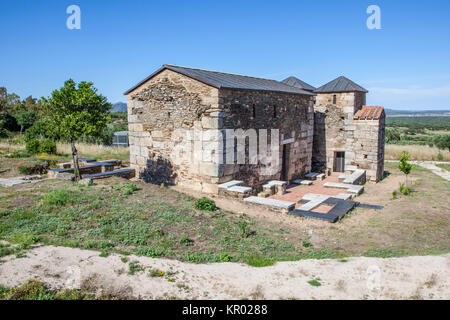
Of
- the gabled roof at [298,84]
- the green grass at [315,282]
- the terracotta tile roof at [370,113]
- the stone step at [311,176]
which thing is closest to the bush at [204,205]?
the green grass at [315,282]

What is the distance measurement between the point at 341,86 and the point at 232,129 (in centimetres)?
876

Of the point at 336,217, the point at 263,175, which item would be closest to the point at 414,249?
the point at 336,217

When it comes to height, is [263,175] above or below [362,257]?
above

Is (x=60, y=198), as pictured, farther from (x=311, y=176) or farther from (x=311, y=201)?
(x=311, y=176)

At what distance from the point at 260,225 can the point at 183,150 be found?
4511 mm

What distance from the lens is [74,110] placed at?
1041 cm

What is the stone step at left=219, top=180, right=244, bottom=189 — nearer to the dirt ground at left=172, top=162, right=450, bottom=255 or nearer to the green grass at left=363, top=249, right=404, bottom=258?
the dirt ground at left=172, top=162, right=450, bottom=255

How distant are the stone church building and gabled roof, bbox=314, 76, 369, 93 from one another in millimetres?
52

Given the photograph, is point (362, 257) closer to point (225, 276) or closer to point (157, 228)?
point (225, 276)

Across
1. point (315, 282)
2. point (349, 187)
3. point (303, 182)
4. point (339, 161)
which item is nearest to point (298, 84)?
point (339, 161)

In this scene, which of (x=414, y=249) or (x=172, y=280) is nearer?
(x=172, y=280)

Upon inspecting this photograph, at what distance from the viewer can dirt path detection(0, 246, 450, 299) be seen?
5090mm

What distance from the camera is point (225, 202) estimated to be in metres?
10.3

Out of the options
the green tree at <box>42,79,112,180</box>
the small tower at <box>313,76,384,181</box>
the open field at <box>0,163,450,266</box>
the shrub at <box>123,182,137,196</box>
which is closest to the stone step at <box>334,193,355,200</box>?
the open field at <box>0,163,450,266</box>
